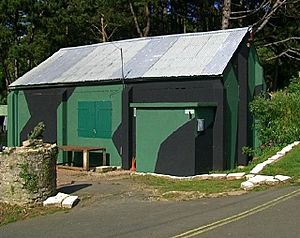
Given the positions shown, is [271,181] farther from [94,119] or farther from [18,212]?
[94,119]

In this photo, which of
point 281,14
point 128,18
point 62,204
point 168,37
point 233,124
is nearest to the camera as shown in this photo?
point 62,204

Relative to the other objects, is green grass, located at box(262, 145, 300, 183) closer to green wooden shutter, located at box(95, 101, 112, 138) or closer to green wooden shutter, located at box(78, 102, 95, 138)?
green wooden shutter, located at box(95, 101, 112, 138)

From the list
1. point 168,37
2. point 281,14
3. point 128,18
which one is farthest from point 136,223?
point 128,18

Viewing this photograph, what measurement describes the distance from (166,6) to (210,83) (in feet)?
74.0

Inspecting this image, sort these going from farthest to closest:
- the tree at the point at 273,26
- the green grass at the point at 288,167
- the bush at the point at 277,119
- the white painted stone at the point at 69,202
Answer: the tree at the point at 273,26 → the bush at the point at 277,119 → the green grass at the point at 288,167 → the white painted stone at the point at 69,202

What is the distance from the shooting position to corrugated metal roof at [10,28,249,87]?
18500mm

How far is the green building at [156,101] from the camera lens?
16891mm

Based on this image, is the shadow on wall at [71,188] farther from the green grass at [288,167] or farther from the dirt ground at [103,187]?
the green grass at [288,167]

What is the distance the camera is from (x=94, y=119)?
20.6 metres

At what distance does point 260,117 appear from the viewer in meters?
18.8

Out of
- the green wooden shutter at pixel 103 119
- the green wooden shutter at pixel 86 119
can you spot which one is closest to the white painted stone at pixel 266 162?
the green wooden shutter at pixel 103 119

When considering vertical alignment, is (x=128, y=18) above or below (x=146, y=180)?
above

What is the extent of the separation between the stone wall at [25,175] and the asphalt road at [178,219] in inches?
43.3

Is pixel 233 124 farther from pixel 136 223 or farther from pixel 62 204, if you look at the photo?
pixel 136 223
